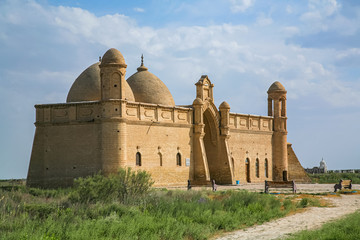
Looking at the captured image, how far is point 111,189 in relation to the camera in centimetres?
1881

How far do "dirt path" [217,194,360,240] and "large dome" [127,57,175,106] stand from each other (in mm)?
17248

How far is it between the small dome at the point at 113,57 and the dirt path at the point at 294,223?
50.7 feet

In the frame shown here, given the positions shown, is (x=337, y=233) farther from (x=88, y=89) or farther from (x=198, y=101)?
(x=198, y=101)

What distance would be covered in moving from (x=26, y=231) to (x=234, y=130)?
2992 cm

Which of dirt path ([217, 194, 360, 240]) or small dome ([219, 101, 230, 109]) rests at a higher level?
small dome ([219, 101, 230, 109])

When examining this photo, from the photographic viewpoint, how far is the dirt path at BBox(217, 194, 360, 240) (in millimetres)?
15219

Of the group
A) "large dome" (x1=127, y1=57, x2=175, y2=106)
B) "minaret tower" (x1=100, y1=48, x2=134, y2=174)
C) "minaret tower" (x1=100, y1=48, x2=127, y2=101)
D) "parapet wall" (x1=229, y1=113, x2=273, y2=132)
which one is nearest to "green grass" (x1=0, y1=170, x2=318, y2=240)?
"minaret tower" (x1=100, y1=48, x2=134, y2=174)

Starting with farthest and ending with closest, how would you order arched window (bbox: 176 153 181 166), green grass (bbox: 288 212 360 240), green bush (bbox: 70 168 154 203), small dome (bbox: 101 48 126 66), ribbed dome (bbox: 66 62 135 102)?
arched window (bbox: 176 153 181 166) < ribbed dome (bbox: 66 62 135 102) < small dome (bbox: 101 48 126 66) < green bush (bbox: 70 168 154 203) < green grass (bbox: 288 212 360 240)

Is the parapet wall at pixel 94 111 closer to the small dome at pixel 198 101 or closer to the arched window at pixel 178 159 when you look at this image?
the arched window at pixel 178 159

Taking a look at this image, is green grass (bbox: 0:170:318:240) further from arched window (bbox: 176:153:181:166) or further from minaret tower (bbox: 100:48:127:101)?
arched window (bbox: 176:153:181:166)

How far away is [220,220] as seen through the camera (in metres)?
16.8

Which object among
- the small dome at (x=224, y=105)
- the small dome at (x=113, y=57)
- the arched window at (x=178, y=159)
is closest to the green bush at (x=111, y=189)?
the small dome at (x=113, y=57)

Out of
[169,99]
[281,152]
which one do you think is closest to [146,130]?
[169,99]

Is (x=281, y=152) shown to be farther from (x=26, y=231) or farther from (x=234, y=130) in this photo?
(x=26, y=231)
